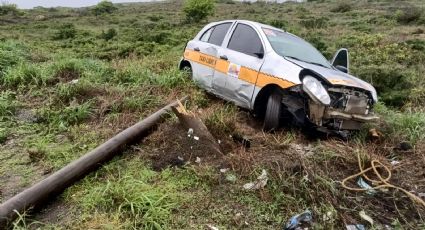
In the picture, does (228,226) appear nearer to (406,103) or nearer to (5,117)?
(5,117)

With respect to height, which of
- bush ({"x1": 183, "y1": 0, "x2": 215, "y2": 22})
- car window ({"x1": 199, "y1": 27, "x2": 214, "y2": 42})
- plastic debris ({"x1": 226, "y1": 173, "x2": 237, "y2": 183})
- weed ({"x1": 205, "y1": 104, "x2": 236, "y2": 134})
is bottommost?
bush ({"x1": 183, "y1": 0, "x2": 215, "y2": 22})

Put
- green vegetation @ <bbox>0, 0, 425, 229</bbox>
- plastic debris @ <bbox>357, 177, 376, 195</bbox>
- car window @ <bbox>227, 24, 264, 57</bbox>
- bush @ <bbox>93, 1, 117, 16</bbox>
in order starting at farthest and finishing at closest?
bush @ <bbox>93, 1, 117, 16</bbox> < car window @ <bbox>227, 24, 264, 57</bbox> < plastic debris @ <bbox>357, 177, 376, 195</bbox> < green vegetation @ <bbox>0, 0, 425, 229</bbox>

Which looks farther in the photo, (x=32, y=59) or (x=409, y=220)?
(x=32, y=59)

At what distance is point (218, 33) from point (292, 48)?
1.51 meters

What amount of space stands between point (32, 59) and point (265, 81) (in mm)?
8037

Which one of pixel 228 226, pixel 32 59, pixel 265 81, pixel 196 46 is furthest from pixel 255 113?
pixel 32 59

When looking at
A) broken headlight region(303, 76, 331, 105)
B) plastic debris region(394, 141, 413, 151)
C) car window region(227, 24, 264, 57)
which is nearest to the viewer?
broken headlight region(303, 76, 331, 105)

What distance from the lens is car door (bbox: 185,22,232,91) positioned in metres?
7.50

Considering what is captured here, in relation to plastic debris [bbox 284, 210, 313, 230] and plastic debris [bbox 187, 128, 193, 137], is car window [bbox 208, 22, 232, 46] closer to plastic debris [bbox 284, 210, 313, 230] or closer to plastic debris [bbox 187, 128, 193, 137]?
plastic debris [bbox 187, 128, 193, 137]

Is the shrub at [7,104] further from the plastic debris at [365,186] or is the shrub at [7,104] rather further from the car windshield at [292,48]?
the plastic debris at [365,186]

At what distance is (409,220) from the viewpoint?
403 cm

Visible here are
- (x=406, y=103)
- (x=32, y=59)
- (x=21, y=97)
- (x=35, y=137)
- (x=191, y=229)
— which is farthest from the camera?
(x=32, y=59)

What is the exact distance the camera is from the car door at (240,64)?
6.48m

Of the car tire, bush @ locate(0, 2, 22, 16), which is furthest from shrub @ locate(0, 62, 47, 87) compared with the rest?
bush @ locate(0, 2, 22, 16)
